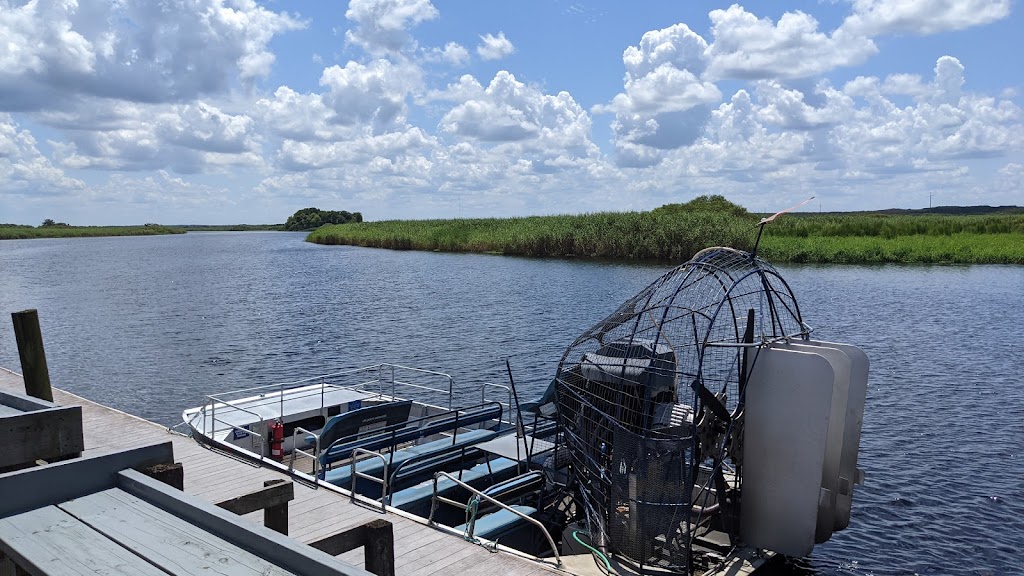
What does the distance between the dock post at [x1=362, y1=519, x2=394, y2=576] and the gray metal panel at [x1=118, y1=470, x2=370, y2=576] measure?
1.39m

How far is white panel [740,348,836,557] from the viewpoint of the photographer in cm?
866

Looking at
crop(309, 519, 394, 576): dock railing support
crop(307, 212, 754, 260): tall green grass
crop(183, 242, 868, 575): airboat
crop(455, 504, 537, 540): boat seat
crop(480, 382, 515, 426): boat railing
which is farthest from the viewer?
crop(307, 212, 754, 260): tall green grass

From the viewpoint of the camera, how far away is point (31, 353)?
1117cm

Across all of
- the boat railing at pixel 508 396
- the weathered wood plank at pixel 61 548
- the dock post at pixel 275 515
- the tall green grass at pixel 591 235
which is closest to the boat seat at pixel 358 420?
the boat railing at pixel 508 396

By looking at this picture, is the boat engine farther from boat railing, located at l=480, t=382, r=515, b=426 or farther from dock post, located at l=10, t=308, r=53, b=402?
dock post, located at l=10, t=308, r=53, b=402

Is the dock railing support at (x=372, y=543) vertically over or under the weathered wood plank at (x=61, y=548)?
under

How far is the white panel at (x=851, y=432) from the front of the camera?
9.46 metres

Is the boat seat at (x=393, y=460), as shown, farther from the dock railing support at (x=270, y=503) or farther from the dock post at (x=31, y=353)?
the dock railing support at (x=270, y=503)

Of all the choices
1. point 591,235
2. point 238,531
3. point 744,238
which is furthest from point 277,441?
point 591,235

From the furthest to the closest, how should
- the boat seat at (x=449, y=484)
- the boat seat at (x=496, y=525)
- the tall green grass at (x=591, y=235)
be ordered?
the tall green grass at (x=591, y=235) < the boat seat at (x=449, y=484) < the boat seat at (x=496, y=525)

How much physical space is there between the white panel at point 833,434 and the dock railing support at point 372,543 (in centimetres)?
604

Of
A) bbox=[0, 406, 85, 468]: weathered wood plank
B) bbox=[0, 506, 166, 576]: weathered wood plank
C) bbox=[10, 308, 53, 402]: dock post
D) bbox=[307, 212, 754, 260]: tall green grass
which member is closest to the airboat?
bbox=[10, 308, 53, 402]: dock post

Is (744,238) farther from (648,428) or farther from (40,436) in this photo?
(40,436)

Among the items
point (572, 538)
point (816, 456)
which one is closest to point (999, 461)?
point (816, 456)
